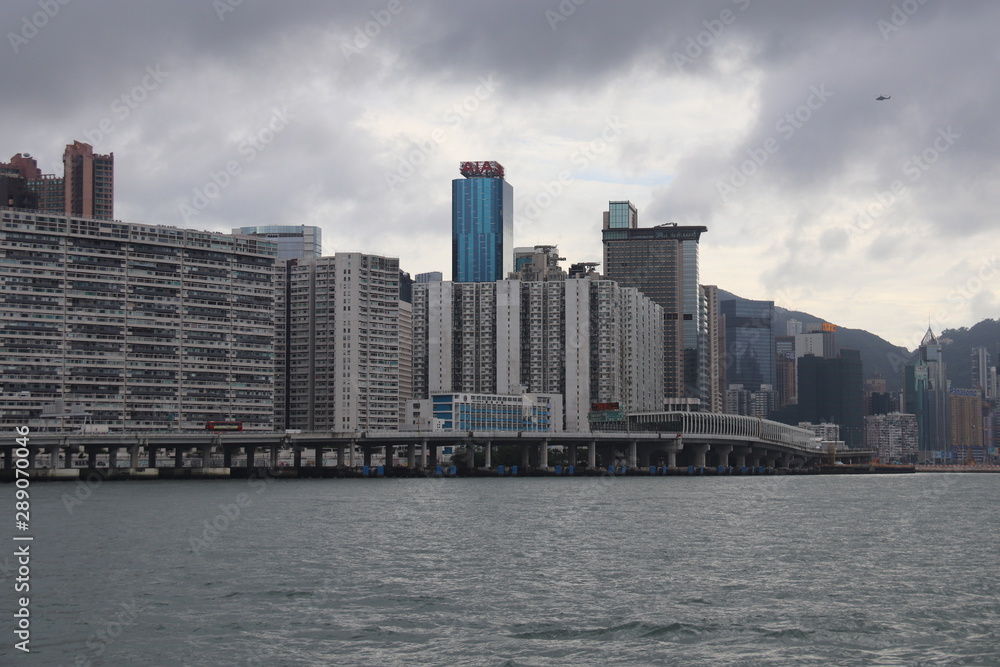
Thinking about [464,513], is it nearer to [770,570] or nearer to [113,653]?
[770,570]

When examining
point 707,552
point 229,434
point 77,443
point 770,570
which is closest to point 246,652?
point 770,570

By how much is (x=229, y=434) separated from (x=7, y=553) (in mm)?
132175

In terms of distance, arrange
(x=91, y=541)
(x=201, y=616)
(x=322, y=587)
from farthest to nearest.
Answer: (x=91, y=541), (x=322, y=587), (x=201, y=616)

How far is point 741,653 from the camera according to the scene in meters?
40.4

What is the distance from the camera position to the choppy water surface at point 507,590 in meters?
40.9

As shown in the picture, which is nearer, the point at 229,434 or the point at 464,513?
the point at 464,513

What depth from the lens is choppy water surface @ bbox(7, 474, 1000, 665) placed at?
4088 cm

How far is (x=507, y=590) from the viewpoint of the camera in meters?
52.9

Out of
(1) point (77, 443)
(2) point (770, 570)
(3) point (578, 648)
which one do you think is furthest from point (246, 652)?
(1) point (77, 443)

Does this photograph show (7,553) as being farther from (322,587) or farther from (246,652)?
(246,652)

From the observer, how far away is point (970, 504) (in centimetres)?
12812

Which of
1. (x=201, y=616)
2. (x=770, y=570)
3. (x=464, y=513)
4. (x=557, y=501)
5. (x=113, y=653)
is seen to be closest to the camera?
(x=113, y=653)

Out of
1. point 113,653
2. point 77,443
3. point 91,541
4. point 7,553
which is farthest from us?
point 77,443

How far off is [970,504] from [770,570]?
77.9 m
